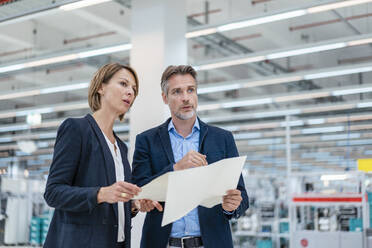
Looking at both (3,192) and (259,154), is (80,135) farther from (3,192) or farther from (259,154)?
(259,154)

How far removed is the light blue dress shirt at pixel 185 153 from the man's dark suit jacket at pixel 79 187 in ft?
0.93

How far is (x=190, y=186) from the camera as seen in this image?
1560 millimetres

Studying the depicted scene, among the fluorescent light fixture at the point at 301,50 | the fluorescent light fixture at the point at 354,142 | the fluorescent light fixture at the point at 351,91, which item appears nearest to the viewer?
the fluorescent light fixture at the point at 301,50

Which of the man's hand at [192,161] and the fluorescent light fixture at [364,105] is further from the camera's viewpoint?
the fluorescent light fixture at [364,105]

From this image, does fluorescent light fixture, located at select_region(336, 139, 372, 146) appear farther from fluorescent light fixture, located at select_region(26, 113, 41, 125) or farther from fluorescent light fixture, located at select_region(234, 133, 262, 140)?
fluorescent light fixture, located at select_region(26, 113, 41, 125)

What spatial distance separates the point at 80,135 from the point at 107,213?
285mm

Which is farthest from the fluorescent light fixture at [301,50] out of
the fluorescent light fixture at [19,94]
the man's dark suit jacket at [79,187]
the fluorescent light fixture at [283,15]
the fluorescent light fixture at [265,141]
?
the fluorescent light fixture at [265,141]

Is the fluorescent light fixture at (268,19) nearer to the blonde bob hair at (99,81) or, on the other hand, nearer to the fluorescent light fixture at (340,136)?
the blonde bob hair at (99,81)

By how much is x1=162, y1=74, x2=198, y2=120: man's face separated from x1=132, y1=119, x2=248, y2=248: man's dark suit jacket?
84 mm

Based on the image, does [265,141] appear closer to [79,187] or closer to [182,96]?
[182,96]

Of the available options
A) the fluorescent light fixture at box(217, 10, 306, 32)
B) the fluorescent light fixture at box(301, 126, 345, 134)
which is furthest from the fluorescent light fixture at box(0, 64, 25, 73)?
the fluorescent light fixture at box(301, 126, 345, 134)

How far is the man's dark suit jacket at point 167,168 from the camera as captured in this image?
6.32ft

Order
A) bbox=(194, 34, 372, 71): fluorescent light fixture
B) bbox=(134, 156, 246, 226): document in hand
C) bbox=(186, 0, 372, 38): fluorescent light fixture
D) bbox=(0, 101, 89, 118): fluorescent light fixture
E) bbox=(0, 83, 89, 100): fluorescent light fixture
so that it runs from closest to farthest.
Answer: bbox=(134, 156, 246, 226): document in hand → bbox=(186, 0, 372, 38): fluorescent light fixture → bbox=(194, 34, 372, 71): fluorescent light fixture → bbox=(0, 83, 89, 100): fluorescent light fixture → bbox=(0, 101, 89, 118): fluorescent light fixture

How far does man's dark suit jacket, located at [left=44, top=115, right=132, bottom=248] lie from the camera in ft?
5.41
